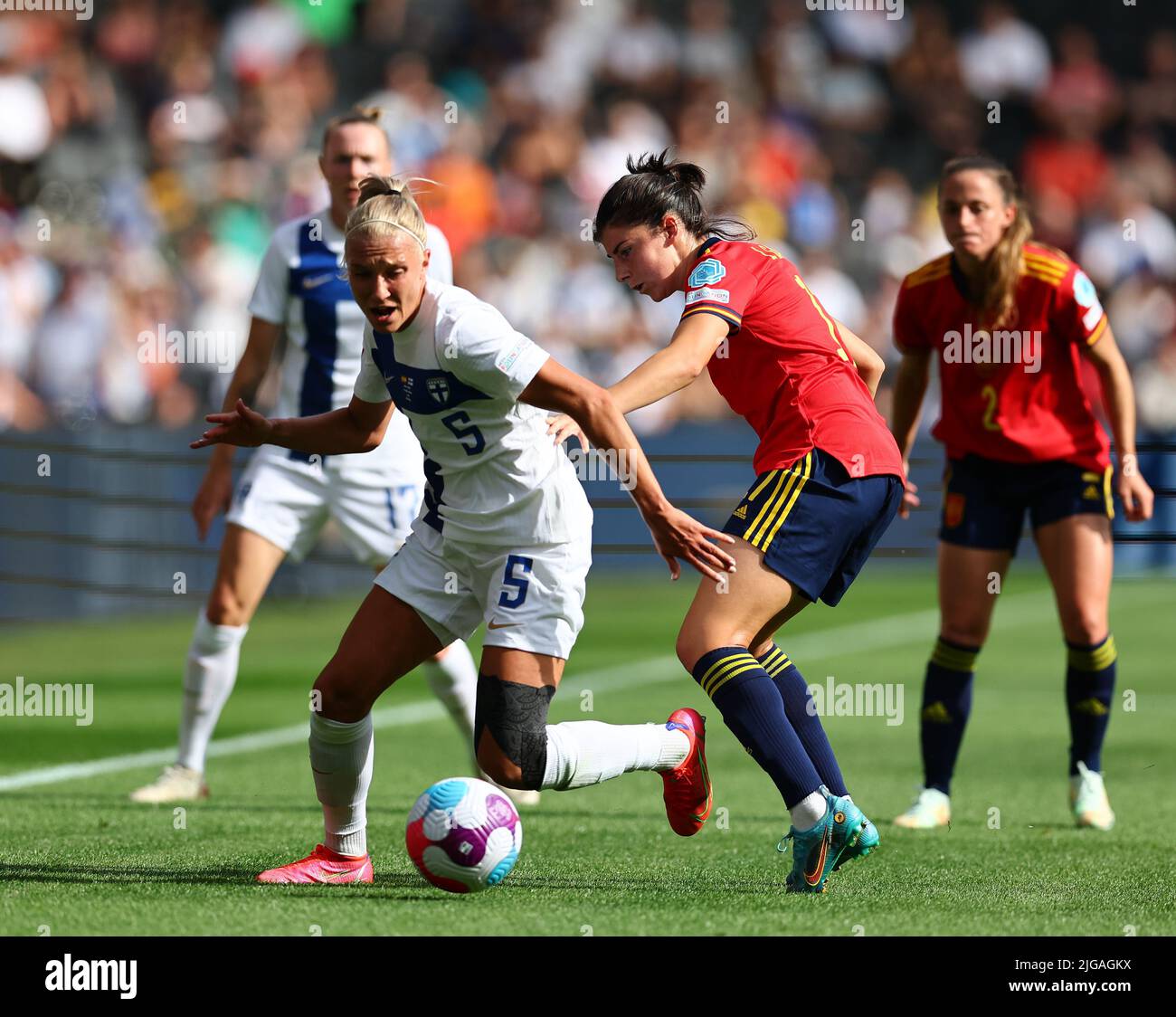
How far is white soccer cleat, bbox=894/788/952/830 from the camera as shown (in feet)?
22.7

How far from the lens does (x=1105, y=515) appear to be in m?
6.98

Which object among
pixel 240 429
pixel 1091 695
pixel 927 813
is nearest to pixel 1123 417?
pixel 1091 695

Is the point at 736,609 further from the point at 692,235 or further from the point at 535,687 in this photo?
the point at 692,235

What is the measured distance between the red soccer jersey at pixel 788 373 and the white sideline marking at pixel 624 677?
12.5ft

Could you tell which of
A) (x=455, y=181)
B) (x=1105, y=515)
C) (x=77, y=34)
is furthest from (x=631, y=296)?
(x=1105, y=515)

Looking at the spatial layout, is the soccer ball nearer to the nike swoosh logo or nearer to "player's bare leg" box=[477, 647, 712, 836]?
"player's bare leg" box=[477, 647, 712, 836]

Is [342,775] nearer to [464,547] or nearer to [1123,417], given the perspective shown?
[464,547]

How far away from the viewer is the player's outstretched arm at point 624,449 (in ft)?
15.9

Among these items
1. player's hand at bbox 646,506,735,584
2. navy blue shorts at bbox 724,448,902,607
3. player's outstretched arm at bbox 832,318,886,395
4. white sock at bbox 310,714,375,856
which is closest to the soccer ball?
white sock at bbox 310,714,375,856

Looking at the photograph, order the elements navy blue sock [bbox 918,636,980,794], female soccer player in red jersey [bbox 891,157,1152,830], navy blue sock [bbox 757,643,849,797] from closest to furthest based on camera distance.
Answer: navy blue sock [bbox 757,643,849,797], female soccer player in red jersey [bbox 891,157,1152,830], navy blue sock [bbox 918,636,980,794]

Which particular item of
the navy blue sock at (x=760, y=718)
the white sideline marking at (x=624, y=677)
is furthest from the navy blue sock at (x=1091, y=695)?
the white sideline marking at (x=624, y=677)

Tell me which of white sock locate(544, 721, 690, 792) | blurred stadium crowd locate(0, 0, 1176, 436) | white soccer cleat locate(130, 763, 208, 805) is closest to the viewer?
white sock locate(544, 721, 690, 792)
